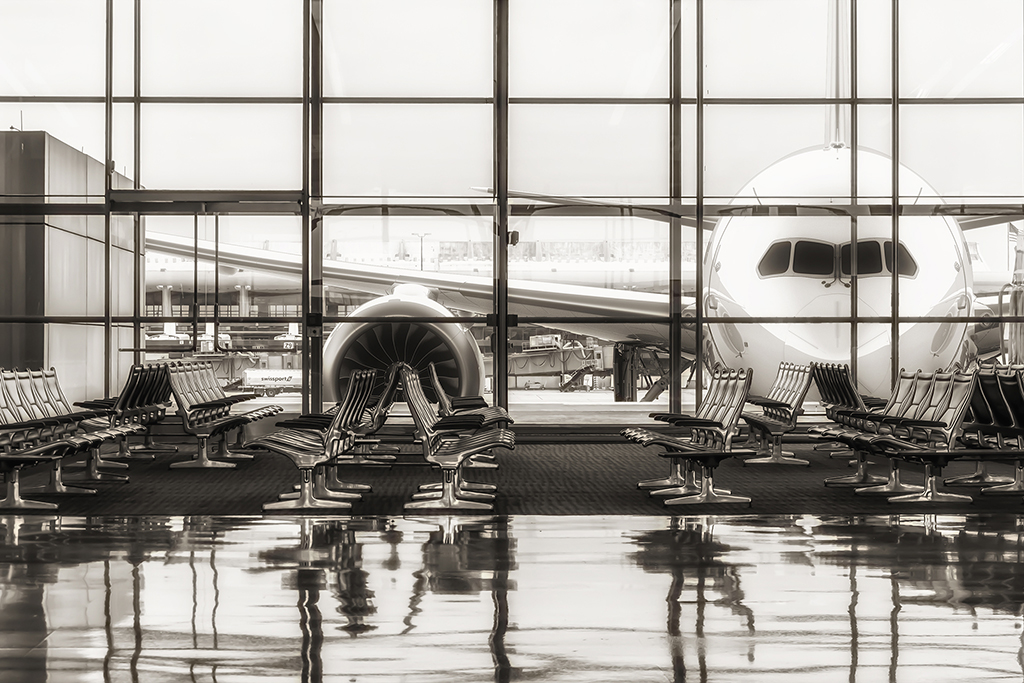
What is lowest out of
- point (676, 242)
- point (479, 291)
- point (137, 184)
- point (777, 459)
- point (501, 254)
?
point (777, 459)

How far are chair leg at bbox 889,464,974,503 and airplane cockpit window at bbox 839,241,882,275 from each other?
16.6 ft

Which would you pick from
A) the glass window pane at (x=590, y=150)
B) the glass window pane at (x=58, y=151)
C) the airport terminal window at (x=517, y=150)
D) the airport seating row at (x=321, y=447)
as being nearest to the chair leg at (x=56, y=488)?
the airport seating row at (x=321, y=447)

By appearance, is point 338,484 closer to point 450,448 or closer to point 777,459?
point 450,448

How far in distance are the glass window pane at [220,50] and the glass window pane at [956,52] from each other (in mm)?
7326

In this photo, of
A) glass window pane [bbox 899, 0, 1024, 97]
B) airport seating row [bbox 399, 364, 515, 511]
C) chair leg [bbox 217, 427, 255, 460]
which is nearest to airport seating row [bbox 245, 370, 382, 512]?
airport seating row [bbox 399, 364, 515, 511]

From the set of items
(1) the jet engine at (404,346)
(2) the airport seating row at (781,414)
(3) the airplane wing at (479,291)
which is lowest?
(2) the airport seating row at (781,414)

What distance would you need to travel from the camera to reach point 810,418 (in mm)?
11852

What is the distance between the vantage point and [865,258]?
37.6 ft

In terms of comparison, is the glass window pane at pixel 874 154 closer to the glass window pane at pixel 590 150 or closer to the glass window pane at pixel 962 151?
the glass window pane at pixel 962 151

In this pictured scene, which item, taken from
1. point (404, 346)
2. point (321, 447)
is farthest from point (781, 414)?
point (321, 447)

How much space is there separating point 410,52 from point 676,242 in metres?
3.92

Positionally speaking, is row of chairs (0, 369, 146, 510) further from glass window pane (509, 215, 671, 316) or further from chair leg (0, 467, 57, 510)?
glass window pane (509, 215, 671, 316)

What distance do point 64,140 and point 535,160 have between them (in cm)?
550

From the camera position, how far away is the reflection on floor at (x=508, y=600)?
3.15 metres
